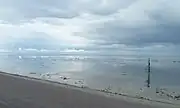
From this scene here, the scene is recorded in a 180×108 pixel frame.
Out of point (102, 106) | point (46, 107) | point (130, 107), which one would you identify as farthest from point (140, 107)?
point (46, 107)

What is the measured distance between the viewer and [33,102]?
35.2ft

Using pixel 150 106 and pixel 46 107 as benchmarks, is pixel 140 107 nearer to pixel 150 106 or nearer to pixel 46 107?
pixel 150 106

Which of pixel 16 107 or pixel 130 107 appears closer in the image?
pixel 16 107

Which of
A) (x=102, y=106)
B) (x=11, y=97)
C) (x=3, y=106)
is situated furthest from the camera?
(x=11, y=97)

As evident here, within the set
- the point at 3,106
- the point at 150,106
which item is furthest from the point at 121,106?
the point at 3,106

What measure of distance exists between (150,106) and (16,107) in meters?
5.68

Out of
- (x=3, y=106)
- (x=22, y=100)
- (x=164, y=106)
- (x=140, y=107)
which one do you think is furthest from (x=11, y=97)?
(x=164, y=106)

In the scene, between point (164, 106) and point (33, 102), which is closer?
point (33, 102)

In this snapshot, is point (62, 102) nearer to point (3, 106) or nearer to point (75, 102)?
point (75, 102)

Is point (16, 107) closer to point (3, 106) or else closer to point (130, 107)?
point (3, 106)

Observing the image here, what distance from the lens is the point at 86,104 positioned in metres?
11.0

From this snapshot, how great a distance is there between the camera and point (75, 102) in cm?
1129

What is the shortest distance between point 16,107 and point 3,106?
1.47 feet

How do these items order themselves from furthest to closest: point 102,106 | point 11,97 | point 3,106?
point 11,97 → point 102,106 → point 3,106
